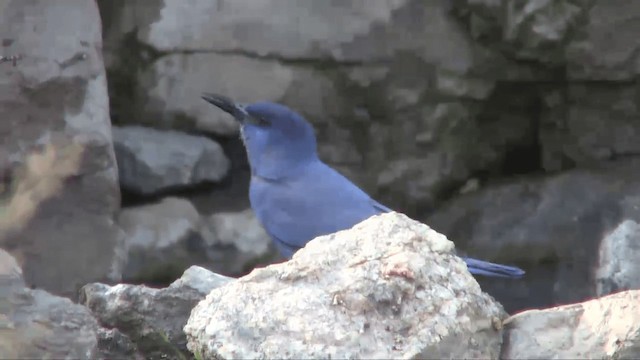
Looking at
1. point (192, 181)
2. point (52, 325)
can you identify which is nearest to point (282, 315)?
point (52, 325)

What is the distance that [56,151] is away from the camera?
3.16 meters

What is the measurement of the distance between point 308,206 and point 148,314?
1172mm

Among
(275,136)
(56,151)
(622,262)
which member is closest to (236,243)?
(275,136)

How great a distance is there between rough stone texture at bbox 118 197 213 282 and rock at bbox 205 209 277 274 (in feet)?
0.11

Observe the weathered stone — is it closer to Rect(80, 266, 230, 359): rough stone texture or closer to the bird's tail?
the bird's tail

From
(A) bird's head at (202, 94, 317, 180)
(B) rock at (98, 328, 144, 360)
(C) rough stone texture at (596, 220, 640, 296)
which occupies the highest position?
(A) bird's head at (202, 94, 317, 180)

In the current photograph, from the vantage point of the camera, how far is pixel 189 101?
3.79 meters

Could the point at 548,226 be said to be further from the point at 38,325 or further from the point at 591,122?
the point at 38,325

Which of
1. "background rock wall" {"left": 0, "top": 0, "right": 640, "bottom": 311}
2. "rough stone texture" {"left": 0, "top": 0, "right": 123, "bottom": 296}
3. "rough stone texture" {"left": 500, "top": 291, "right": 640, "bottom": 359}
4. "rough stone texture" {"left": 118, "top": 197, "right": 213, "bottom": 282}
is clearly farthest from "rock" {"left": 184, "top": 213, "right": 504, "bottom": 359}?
"rough stone texture" {"left": 118, "top": 197, "right": 213, "bottom": 282}

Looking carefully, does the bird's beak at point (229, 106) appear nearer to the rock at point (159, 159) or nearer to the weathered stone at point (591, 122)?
the rock at point (159, 159)

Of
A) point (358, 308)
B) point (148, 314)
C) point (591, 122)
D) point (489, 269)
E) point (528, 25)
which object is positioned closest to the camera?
point (358, 308)

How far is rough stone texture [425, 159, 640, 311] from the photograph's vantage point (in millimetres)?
3697

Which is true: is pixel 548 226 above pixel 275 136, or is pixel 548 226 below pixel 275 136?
below

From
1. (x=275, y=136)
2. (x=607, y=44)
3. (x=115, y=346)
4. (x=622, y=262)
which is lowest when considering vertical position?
(x=115, y=346)
